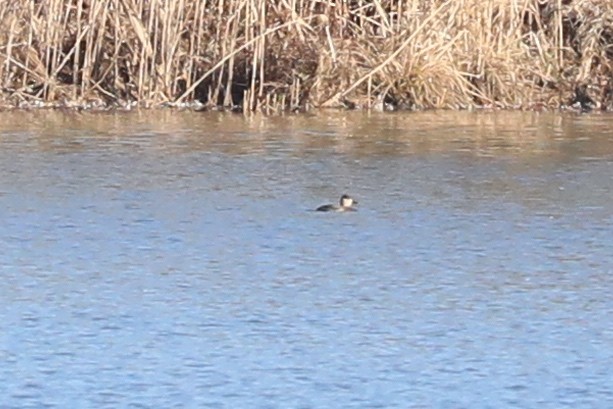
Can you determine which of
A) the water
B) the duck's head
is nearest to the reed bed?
the water

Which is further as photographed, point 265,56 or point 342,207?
point 265,56

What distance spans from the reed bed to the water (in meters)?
2.40

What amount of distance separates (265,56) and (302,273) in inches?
280

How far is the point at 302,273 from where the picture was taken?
632cm

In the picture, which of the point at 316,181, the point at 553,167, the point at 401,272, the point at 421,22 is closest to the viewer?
the point at 401,272

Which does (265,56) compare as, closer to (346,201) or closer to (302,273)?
(346,201)

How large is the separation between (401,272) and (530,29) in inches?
316

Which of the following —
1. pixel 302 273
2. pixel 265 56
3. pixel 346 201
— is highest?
pixel 265 56

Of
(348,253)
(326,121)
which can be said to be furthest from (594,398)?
(326,121)

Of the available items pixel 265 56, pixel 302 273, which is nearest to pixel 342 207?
pixel 302 273

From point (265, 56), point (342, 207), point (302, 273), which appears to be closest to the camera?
point (302, 273)

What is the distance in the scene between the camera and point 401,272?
20.9 feet

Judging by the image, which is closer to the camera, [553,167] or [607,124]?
[553,167]

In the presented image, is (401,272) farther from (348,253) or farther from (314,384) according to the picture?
(314,384)
